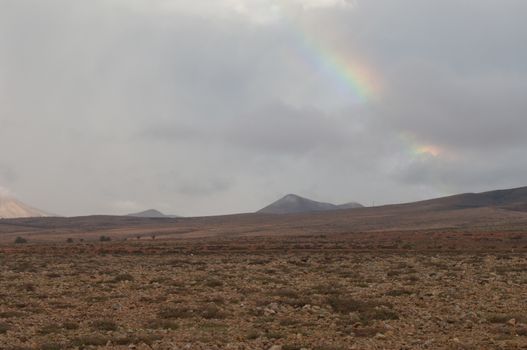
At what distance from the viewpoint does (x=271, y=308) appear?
2048cm

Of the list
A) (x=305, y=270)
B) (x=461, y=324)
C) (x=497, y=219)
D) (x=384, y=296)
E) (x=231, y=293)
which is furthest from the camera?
(x=497, y=219)

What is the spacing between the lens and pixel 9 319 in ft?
62.0

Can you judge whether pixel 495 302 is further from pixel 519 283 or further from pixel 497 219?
pixel 497 219

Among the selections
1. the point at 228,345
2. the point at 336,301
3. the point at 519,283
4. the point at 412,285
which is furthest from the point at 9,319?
the point at 519,283

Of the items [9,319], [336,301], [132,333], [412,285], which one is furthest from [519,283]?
[9,319]

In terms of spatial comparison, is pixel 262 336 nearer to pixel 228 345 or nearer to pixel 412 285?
pixel 228 345

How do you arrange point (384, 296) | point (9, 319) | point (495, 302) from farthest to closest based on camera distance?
point (384, 296)
point (495, 302)
point (9, 319)

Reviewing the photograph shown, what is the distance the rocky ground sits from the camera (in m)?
15.4

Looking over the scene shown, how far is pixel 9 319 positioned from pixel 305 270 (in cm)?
1904

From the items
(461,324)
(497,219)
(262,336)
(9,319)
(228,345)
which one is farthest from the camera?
(497,219)

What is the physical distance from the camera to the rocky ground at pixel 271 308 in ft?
50.6

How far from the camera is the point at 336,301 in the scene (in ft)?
69.9

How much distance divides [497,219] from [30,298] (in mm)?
152447

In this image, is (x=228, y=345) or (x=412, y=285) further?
(x=412, y=285)
